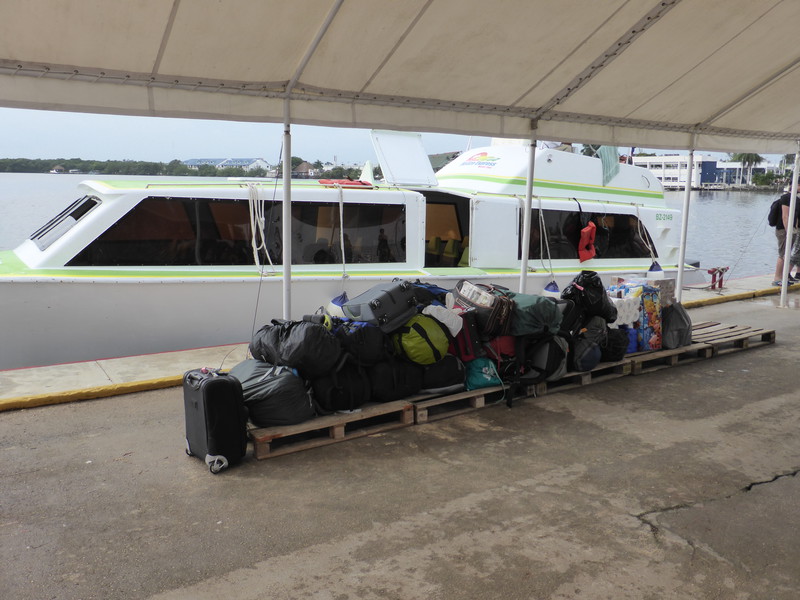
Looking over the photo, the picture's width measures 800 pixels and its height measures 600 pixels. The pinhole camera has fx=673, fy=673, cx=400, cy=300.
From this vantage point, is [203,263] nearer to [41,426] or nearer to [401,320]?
[41,426]

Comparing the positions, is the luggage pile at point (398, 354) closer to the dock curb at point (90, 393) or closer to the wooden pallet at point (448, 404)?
the wooden pallet at point (448, 404)

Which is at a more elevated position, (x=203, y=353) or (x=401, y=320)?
(x=401, y=320)

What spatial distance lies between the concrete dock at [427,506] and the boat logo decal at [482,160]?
5.44m

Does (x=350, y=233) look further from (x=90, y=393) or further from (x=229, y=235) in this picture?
(x=90, y=393)

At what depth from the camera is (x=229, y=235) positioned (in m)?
7.85

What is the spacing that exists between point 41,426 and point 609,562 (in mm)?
4308

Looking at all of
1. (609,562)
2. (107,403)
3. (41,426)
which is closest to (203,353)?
(107,403)

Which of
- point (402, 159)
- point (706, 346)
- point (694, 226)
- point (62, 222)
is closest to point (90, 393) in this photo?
point (62, 222)

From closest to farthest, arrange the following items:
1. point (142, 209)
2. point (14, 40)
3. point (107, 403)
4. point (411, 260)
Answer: point (14, 40) < point (107, 403) < point (142, 209) < point (411, 260)

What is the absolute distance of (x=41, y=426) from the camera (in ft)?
17.3

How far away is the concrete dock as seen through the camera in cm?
326

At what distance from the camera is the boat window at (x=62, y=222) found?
24.7 feet

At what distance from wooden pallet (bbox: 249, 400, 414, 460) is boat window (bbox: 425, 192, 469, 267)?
4.21m

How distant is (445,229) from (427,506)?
5.94 m
